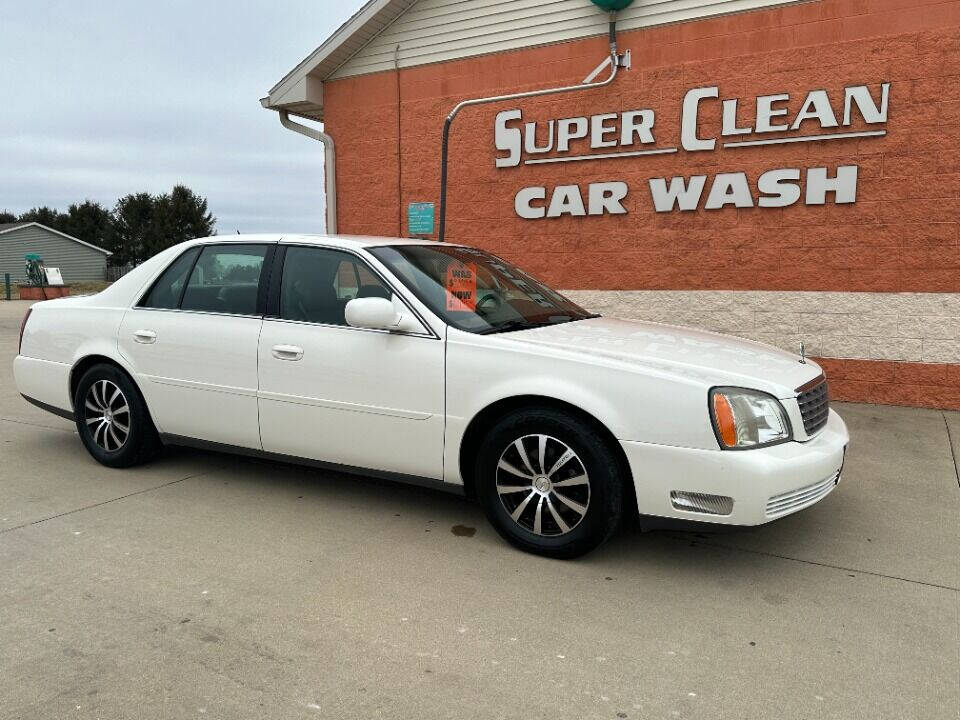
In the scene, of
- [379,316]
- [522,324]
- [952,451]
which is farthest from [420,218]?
[952,451]

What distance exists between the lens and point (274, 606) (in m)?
3.10

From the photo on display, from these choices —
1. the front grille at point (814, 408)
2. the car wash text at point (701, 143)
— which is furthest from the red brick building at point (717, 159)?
the front grille at point (814, 408)

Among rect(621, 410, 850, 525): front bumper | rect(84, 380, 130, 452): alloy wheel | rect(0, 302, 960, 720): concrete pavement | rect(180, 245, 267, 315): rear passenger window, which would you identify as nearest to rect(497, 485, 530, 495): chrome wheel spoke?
rect(0, 302, 960, 720): concrete pavement

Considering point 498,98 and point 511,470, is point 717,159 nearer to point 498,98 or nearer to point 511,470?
point 498,98

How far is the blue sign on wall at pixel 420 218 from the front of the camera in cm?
1027

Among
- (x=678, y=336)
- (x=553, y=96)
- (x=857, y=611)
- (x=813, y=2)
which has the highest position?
(x=813, y=2)

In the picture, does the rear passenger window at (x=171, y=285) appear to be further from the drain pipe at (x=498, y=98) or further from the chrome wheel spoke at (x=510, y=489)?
the drain pipe at (x=498, y=98)

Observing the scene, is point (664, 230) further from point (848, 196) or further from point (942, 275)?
point (942, 275)

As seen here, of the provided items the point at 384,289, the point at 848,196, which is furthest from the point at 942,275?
the point at 384,289

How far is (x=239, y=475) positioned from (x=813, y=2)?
715cm

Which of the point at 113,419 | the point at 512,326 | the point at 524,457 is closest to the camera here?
the point at 524,457

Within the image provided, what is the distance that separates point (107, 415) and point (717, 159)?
21.2ft

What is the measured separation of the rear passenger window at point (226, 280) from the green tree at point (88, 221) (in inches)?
3117

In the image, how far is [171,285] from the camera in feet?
15.9
